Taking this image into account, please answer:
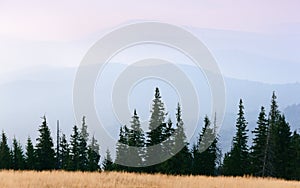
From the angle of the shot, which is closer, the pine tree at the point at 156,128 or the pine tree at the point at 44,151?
the pine tree at the point at 156,128

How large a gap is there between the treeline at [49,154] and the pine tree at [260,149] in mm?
21490

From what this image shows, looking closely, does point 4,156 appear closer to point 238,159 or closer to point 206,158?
point 206,158

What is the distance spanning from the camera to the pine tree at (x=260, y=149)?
48384mm

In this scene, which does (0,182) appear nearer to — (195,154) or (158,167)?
(158,167)

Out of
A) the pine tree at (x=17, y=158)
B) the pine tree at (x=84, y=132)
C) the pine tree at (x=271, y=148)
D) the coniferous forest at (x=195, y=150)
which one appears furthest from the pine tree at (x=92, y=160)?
the pine tree at (x=271, y=148)

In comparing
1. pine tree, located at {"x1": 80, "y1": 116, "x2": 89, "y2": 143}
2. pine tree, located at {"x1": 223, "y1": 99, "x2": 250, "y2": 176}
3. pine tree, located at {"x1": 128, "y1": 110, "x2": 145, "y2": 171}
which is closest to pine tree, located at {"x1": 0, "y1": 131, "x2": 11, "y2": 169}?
pine tree, located at {"x1": 80, "y1": 116, "x2": 89, "y2": 143}

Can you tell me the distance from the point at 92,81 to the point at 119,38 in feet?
15.2

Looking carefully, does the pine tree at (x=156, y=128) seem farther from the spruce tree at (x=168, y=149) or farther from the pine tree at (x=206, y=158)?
the pine tree at (x=206, y=158)

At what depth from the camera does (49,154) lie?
52.0 m

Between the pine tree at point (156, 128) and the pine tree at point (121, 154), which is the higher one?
the pine tree at point (156, 128)

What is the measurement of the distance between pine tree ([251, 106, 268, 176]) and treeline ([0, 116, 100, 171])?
846 inches

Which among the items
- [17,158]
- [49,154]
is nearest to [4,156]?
[17,158]

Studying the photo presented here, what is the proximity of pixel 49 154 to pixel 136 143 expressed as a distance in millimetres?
12639

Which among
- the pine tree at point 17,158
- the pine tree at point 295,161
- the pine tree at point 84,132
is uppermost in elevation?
the pine tree at point 84,132
